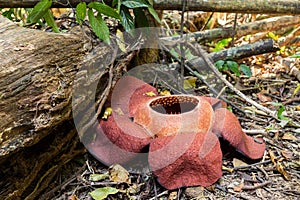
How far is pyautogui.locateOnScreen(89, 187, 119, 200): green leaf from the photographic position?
152 centimetres

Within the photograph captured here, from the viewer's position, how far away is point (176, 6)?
2.16 metres

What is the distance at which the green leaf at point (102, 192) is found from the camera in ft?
4.98

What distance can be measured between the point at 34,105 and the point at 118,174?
1.78 feet

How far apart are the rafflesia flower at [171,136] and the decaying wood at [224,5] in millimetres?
551

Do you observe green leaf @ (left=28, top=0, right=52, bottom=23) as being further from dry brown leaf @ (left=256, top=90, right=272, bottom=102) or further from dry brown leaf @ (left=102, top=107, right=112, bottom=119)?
dry brown leaf @ (left=256, top=90, right=272, bottom=102)

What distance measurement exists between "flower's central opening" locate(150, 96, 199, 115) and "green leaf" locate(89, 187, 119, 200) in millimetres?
462

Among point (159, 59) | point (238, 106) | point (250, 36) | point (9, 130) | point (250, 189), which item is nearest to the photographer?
point (9, 130)

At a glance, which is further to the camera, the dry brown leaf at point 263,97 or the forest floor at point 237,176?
the dry brown leaf at point 263,97

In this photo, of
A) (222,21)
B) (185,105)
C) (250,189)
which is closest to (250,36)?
(222,21)

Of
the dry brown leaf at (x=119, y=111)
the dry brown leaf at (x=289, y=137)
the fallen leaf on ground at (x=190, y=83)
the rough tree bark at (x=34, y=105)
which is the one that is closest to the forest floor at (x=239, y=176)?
the dry brown leaf at (x=289, y=137)

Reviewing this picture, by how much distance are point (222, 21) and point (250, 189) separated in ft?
9.50

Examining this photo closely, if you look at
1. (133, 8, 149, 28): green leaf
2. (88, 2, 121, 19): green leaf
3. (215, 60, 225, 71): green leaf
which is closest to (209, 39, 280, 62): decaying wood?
(215, 60, 225, 71): green leaf

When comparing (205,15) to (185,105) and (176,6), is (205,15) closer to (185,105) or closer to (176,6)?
(176,6)

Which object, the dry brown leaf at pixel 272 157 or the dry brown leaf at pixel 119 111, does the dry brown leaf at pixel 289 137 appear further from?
the dry brown leaf at pixel 119 111
